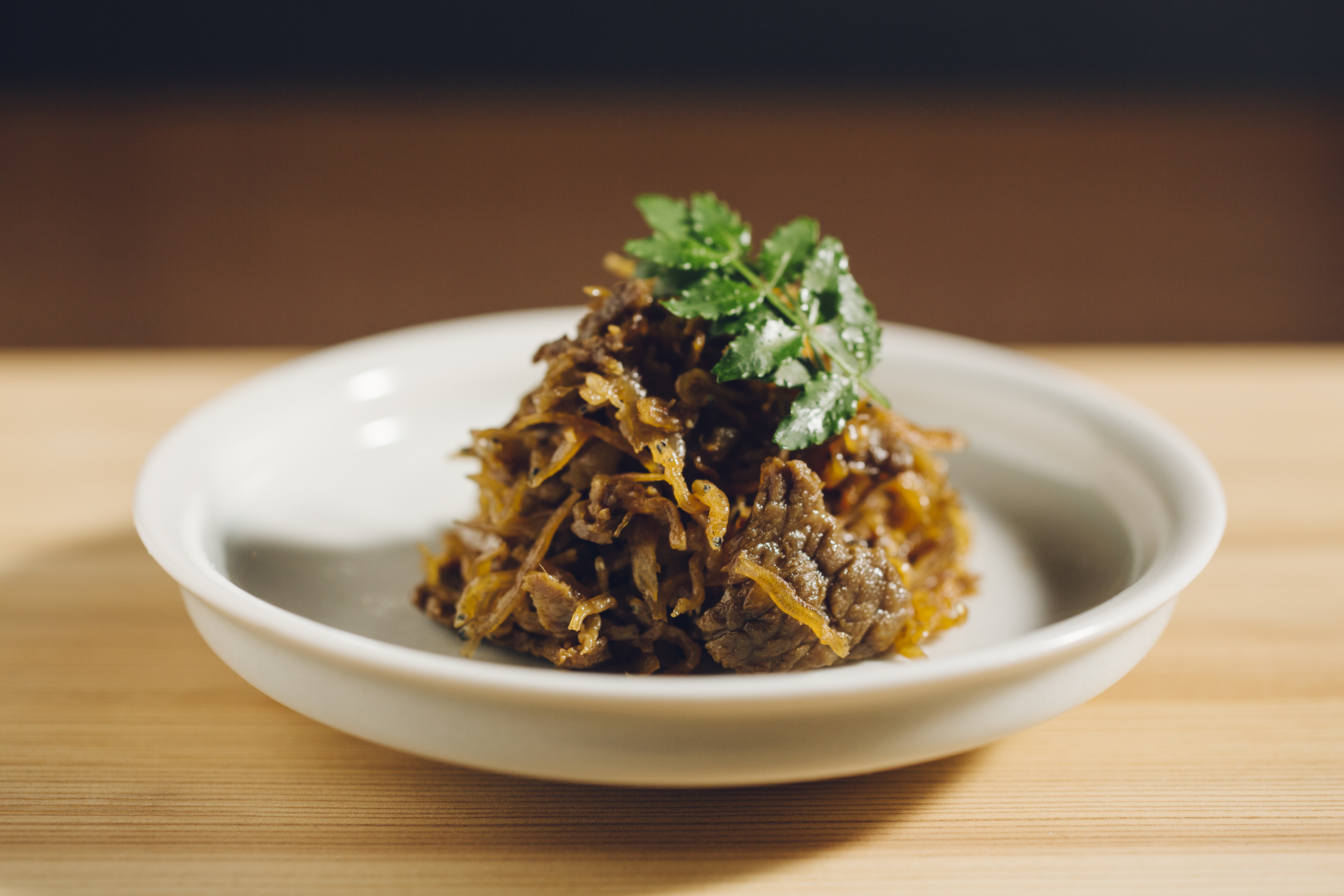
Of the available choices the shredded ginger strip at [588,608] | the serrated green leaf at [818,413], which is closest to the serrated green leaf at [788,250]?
the serrated green leaf at [818,413]

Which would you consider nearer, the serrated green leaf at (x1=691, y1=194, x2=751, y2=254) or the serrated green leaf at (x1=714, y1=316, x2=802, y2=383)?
the serrated green leaf at (x1=714, y1=316, x2=802, y2=383)

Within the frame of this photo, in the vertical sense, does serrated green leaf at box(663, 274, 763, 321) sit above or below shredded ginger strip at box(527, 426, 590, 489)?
above

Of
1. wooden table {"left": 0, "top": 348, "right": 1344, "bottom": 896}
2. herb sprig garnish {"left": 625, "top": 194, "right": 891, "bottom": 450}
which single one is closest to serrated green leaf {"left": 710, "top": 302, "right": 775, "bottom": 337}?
herb sprig garnish {"left": 625, "top": 194, "right": 891, "bottom": 450}

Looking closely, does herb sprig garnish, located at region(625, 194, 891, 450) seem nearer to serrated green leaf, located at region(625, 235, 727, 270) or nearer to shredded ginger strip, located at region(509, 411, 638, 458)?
serrated green leaf, located at region(625, 235, 727, 270)

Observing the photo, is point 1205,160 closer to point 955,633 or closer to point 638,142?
point 638,142

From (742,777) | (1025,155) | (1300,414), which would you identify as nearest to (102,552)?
(742,777)

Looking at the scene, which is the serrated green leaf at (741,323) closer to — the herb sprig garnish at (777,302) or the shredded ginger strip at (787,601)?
the herb sprig garnish at (777,302)

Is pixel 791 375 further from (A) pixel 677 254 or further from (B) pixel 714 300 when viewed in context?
(A) pixel 677 254
